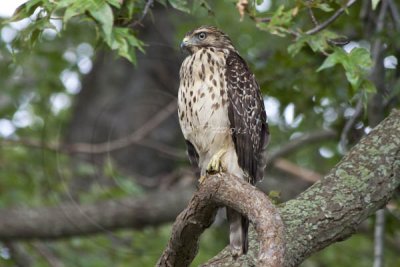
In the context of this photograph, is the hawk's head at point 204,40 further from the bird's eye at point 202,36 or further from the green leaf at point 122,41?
the green leaf at point 122,41

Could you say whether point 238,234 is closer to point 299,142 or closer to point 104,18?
point 104,18

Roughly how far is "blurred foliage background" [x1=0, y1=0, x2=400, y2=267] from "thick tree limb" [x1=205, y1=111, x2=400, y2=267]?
0.39 m

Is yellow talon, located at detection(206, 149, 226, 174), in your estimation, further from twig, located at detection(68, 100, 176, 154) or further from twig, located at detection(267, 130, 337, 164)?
twig, located at detection(68, 100, 176, 154)

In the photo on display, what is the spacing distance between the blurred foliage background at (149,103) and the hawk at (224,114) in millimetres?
313

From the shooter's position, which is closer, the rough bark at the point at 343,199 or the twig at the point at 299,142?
the rough bark at the point at 343,199

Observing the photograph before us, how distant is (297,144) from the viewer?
7980 millimetres

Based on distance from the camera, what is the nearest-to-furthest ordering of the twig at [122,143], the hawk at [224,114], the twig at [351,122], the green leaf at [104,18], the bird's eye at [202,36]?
the green leaf at [104,18] < the hawk at [224,114] < the bird's eye at [202,36] < the twig at [351,122] < the twig at [122,143]

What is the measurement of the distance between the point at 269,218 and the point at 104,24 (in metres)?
1.32

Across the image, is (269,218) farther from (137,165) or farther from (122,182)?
(137,165)

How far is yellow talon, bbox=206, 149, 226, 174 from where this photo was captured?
492 centimetres

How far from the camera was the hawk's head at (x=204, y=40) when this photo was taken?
18.4 ft

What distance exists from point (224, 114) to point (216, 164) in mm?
346

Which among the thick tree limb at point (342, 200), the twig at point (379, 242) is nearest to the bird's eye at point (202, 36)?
the thick tree limb at point (342, 200)

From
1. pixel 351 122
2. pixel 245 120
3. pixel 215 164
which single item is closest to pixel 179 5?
pixel 245 120
